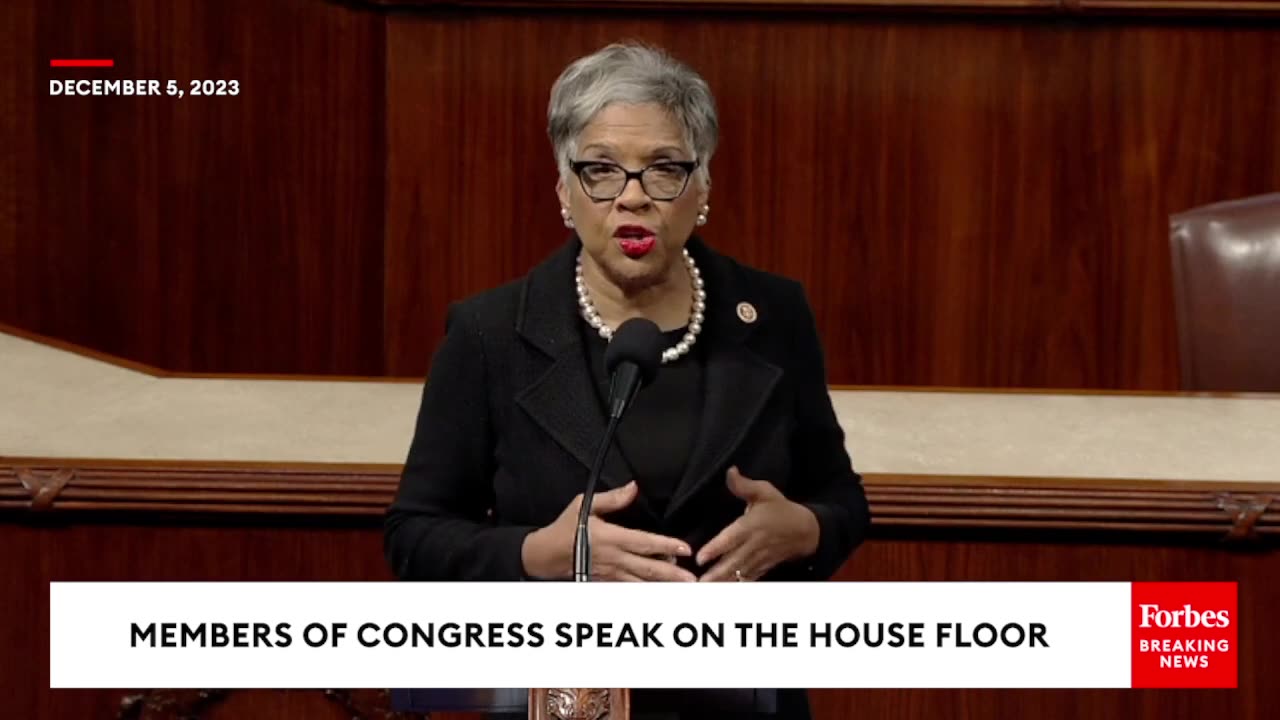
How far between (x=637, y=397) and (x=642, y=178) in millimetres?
144

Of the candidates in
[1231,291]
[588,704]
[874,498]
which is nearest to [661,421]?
[588,704]

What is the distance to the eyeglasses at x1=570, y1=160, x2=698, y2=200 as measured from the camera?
116 centimetres

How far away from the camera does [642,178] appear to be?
115 centimetres

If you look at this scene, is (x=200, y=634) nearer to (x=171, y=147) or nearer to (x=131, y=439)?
(x=131, y=439)

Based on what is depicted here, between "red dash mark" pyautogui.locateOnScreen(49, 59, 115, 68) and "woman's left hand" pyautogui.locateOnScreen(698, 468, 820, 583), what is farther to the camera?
"red dash mark" pyautogui.locateOnScreen(49, 59, 115, 68)

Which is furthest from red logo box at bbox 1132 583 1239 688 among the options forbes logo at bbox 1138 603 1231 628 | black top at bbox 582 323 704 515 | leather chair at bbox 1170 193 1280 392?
leather chair at bbox 1170 193 1280 392

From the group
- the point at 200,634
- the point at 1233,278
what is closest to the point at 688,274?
the point at 200,634

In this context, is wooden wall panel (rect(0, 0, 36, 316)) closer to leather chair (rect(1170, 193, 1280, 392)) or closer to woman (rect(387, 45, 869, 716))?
leather chair (rect(1170, 193, 1280, 392))

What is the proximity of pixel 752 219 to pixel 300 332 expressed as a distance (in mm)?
747

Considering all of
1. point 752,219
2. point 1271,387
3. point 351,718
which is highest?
point 752,219

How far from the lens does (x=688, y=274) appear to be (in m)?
1.25

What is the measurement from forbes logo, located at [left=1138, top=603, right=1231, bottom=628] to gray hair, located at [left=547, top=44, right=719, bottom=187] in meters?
0.42

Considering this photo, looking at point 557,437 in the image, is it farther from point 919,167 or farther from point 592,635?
point 919,167

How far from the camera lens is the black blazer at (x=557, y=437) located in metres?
1.18
